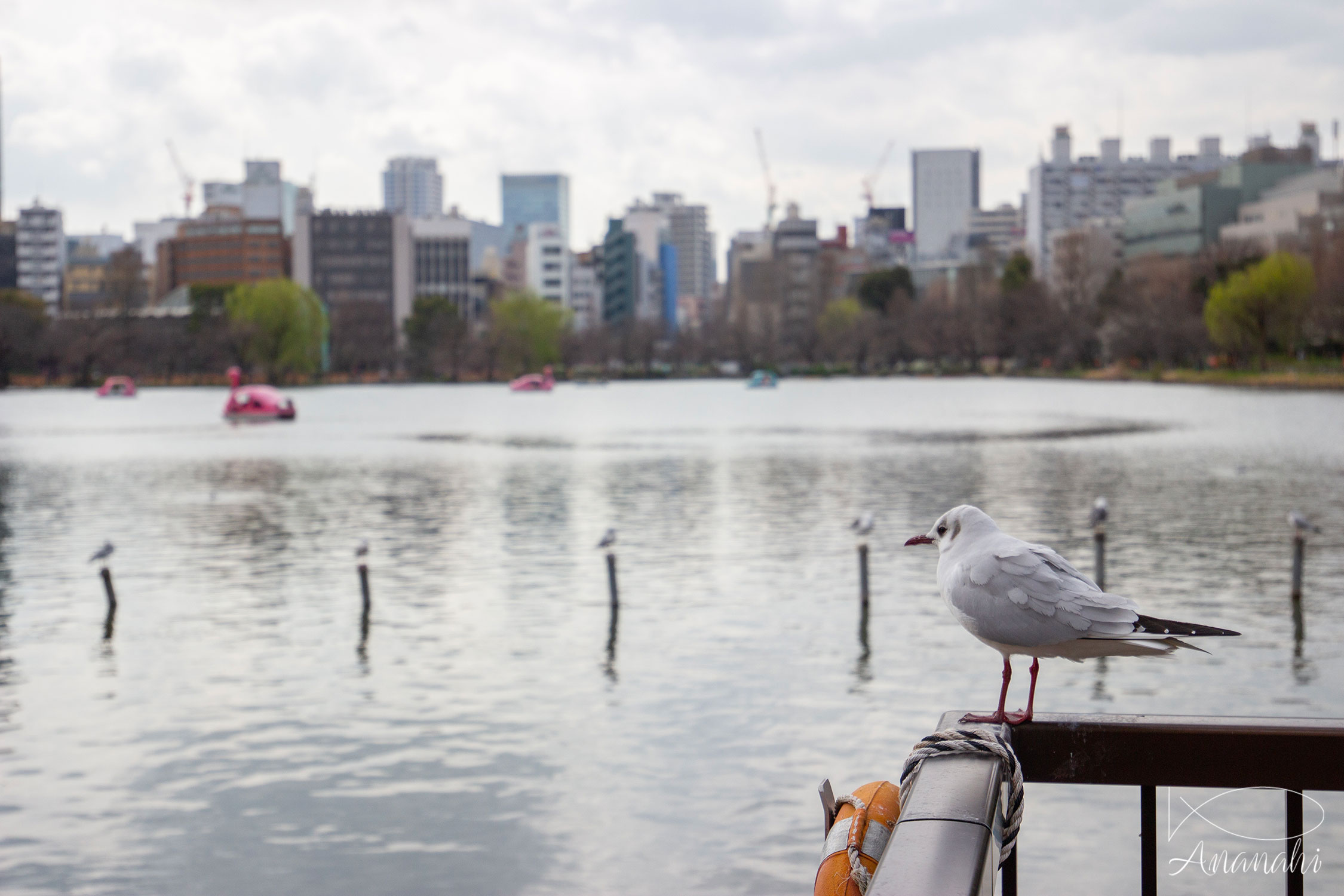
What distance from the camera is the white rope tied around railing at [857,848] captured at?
4.01 metres

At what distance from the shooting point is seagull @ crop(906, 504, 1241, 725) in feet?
17.8

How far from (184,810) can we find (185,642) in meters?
9.31

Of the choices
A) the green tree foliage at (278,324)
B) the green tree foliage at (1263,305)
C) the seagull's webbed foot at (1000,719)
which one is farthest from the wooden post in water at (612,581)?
the green tree foliage at (278,324)

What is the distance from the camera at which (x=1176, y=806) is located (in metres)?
15.9

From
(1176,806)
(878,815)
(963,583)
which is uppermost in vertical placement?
(963,583)

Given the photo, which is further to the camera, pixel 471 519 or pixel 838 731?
pixel 471 519

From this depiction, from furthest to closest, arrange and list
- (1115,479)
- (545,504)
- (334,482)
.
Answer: (334,482) < (1115,479) < (545,504)

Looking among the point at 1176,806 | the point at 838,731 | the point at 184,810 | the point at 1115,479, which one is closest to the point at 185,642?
the point at 184,810

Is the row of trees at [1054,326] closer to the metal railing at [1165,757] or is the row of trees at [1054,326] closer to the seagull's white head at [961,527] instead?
the seagull's white head at [961,527]

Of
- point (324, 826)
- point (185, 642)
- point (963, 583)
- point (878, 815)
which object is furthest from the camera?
point (185, 642)

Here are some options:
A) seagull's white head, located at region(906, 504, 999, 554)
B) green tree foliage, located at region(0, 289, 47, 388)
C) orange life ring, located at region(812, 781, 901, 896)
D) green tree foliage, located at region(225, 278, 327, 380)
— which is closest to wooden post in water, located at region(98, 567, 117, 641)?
seagull's white head, located at region(906, 504, 999, 554)

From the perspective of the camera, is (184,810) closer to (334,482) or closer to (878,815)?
(878,815)

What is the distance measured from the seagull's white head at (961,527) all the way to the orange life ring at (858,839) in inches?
74.5

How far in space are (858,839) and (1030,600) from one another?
191 centimetres
